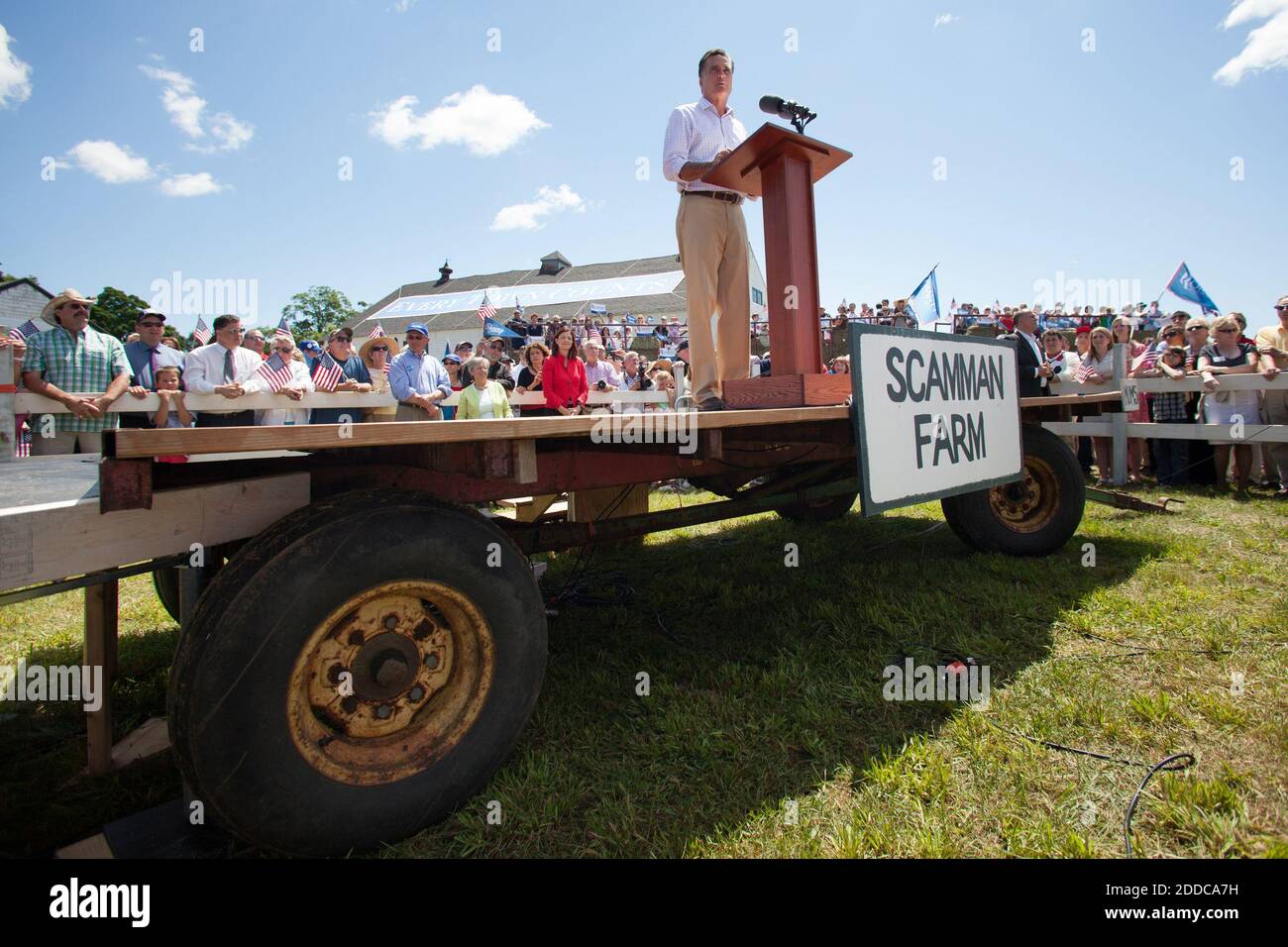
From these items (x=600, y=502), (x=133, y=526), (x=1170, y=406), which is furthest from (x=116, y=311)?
(x=1170, y=406)

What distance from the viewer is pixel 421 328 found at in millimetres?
7508

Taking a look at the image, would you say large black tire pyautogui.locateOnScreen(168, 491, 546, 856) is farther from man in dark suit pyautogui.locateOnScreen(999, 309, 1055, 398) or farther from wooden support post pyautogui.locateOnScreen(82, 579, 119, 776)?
man in dark suit pyautogui.locateOnScreen(999, 309, 1055, 398)

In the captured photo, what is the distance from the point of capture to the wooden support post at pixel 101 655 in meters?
2.20

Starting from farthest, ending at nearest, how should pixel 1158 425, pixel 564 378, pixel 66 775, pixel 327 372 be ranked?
1. pixel 1158 425
2. pixel 327 372
3. pixel 564 378
4. pixel 66 775

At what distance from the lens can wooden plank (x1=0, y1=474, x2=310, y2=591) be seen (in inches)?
53.9

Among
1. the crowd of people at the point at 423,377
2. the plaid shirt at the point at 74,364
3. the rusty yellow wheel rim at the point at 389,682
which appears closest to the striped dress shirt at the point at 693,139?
the crowd of people at the point at 423,377

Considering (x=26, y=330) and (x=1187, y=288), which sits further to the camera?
(x=26, y=330)

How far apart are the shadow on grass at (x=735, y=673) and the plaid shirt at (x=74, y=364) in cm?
362

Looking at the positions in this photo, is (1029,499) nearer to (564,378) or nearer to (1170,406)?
(564,378)

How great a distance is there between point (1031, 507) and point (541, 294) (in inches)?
1942

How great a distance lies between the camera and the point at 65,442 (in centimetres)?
452

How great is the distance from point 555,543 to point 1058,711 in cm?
204
